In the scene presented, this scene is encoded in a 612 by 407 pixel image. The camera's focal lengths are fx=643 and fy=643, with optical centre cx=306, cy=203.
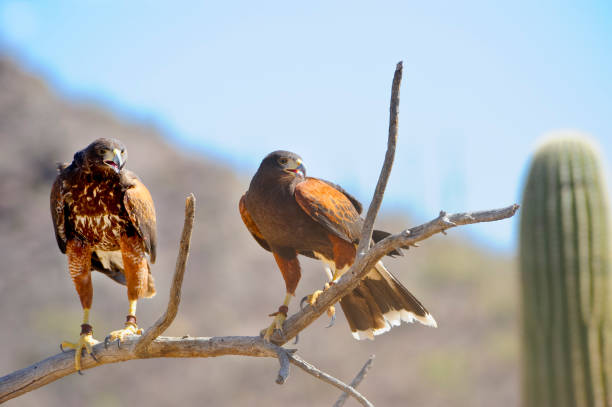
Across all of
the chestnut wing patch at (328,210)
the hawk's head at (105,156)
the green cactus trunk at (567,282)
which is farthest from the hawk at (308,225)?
the green cactus trunk at (567,282)

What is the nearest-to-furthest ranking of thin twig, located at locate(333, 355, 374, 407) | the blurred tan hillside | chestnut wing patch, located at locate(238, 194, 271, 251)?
thin twig, located at locate(333, 355, 374, 407)
chestnut wing patch, located at locate(238, 194, 271, 251)
the blurred tan hillside

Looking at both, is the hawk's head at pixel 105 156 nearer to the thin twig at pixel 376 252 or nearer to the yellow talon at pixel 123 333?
the yellow talon at pixel 123 333

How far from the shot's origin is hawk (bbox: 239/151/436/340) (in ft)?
13.4

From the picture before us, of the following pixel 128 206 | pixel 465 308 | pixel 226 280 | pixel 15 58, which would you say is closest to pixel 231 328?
pixel 226 280

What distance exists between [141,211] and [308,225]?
42.6 inches

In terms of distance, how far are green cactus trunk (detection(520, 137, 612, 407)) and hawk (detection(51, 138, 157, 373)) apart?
533 centimetres

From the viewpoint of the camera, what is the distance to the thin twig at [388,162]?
9.57 ft

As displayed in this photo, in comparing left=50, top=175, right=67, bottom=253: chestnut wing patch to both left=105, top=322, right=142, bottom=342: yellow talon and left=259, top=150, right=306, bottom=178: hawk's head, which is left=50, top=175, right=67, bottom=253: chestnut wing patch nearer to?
left=105, top=322, right=142, bottom=342: yellow talon

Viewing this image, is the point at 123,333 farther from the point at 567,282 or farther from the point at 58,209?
the point at 567,282

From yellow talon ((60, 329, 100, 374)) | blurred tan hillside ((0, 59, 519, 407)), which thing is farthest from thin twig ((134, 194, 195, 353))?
blurred tan hillside ((0, 59, 519, 407))

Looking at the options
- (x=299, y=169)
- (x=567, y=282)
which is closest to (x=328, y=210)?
(x=299, y=169)

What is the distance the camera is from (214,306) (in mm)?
18344

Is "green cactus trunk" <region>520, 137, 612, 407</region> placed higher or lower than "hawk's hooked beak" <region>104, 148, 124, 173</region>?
higher

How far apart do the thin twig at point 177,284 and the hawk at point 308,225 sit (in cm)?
90
